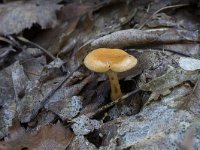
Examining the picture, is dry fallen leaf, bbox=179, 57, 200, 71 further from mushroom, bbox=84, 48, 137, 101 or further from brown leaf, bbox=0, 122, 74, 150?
brown leaf, bbox=0, 122, 74, 150

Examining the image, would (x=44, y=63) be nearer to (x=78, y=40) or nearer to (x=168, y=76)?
(x=78, y=40)

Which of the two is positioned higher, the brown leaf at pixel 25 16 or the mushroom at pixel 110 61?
the mushroom at pixel 110 61

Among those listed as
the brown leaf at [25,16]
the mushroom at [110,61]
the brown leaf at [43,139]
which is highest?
the mushroom at [110,61]

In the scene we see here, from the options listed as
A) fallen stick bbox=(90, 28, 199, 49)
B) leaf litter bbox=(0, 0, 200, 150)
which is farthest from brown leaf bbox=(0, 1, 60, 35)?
fallen stick bbox=(90, 28, 199, 49)

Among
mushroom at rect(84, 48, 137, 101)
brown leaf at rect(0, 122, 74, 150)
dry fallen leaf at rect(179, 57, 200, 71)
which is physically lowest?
brown leaf at rect(0, 122, 74, 150)

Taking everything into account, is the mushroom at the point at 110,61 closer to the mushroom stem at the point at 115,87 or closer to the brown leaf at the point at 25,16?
the mushroom stem at the point at 115,87

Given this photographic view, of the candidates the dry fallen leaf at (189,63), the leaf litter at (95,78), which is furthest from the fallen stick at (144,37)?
the dry fallen leaf at (189,63)

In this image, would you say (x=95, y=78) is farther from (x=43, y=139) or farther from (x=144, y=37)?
(x=43, y=139)
